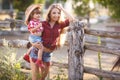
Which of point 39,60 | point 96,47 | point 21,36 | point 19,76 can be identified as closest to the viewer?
point 39,60

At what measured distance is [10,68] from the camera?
6.75 metres

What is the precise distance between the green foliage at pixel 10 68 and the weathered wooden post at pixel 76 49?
0.94 metres

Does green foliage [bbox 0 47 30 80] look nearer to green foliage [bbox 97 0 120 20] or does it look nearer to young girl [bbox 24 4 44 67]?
young girl [bbox 24 4 44 67]

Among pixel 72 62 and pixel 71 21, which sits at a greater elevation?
pixel 71 21

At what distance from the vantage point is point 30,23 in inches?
228

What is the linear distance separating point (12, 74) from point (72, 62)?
1.13 meters

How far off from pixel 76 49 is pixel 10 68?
50.0 inches

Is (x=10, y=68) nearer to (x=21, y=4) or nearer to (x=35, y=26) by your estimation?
(x=35, y=26)

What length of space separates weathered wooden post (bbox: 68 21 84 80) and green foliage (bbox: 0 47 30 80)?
937mm

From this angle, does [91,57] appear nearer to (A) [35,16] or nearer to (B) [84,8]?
(A) [35,16]

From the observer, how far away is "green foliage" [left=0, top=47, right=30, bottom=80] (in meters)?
6.65

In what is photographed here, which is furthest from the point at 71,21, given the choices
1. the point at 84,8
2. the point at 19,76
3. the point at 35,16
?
the point at 84,8

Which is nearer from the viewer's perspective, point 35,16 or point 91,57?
point 35,16

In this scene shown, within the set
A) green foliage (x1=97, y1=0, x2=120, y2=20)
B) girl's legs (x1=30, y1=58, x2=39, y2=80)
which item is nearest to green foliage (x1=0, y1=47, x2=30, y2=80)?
girl's legs (x1=30, y1=58, x2=39, y2=80)
